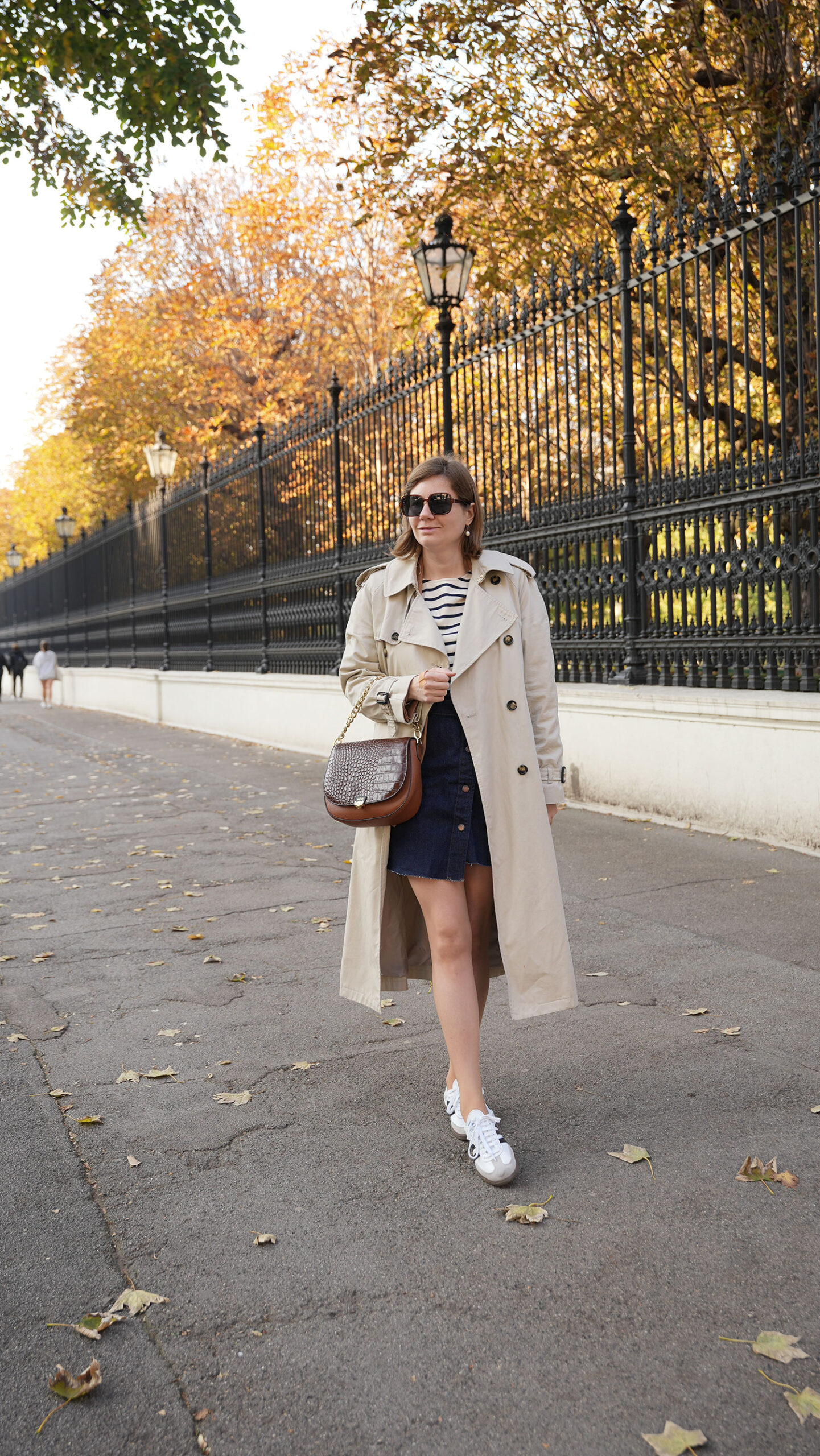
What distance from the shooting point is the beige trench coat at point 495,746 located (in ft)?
11.1

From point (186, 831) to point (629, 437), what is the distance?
4.14 meters

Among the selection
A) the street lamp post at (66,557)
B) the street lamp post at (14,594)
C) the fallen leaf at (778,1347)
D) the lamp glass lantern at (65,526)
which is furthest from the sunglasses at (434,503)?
the street lamp post at (14,594)

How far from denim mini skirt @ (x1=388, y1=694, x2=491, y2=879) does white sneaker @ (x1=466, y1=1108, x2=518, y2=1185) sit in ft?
2.07

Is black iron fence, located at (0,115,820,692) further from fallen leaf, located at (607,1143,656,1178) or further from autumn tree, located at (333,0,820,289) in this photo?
fallen leaf, located at (607,1143,656,1178)

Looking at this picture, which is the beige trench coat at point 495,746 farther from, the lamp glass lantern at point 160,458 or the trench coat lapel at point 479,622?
the lamp glass lantern at point 160,458

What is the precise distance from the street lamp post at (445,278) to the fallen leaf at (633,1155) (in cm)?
796

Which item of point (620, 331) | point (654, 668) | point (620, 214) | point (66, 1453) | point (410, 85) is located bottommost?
point (66, 1453)

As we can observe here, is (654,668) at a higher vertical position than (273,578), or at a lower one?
lower

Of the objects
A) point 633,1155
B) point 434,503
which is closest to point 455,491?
point 434,503

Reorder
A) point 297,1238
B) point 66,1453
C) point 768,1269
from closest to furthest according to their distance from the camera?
point 66,1453
point 768,1269
point 297,1238

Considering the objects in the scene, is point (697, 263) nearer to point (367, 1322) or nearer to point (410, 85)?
point (410, 85)

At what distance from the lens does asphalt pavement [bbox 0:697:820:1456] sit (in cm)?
228

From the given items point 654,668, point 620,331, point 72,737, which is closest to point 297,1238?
point 654,668

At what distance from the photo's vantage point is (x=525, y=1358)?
2385 mm
